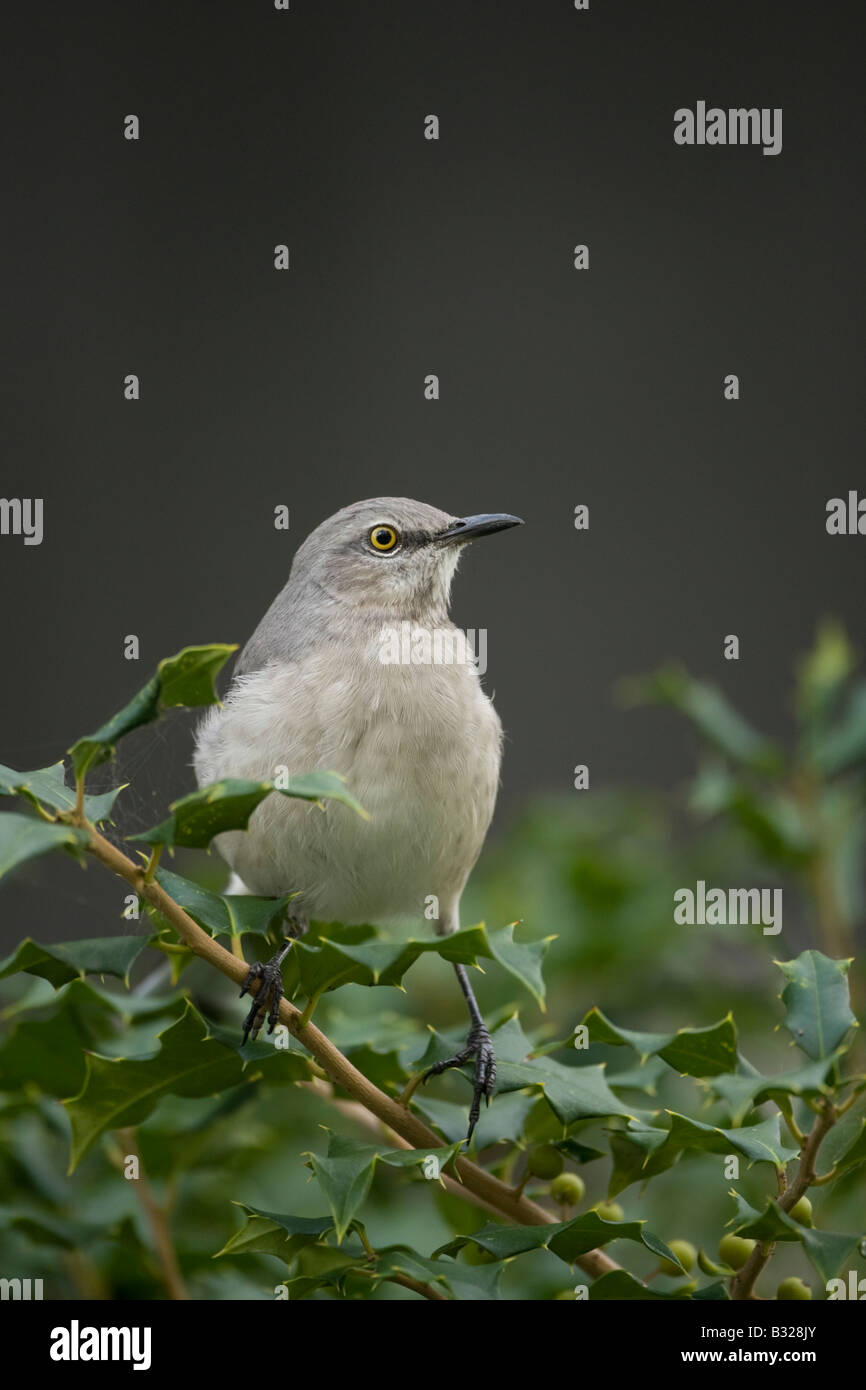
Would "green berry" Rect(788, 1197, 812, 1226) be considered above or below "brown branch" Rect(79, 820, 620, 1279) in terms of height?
below

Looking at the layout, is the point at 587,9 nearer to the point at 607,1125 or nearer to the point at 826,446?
the point at 826,446

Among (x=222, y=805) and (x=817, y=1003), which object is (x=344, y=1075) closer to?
(x=222, y=805)

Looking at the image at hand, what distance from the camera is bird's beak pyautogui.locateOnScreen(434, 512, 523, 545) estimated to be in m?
2.54

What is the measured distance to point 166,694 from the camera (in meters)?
1.44

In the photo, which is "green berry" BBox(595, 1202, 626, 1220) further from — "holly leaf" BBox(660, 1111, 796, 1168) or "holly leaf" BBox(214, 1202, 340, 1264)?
"holly leaf" BBox(214, 1202, 340, 1264)

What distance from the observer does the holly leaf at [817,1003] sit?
1.65m

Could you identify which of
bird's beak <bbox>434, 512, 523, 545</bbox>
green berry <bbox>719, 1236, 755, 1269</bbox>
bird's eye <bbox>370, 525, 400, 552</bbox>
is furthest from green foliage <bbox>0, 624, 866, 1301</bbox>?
bird's eye <bbox>370, 525, 400, 552</bbox>

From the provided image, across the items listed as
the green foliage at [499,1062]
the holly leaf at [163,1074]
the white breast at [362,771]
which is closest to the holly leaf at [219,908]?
the green foliage at [499,1062]

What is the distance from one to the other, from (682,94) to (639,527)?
1.66 metres

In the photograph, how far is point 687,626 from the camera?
5176mm

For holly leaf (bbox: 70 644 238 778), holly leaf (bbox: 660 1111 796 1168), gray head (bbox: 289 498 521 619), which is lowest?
holly leaf (bbox: 660 1111 796 1168)
